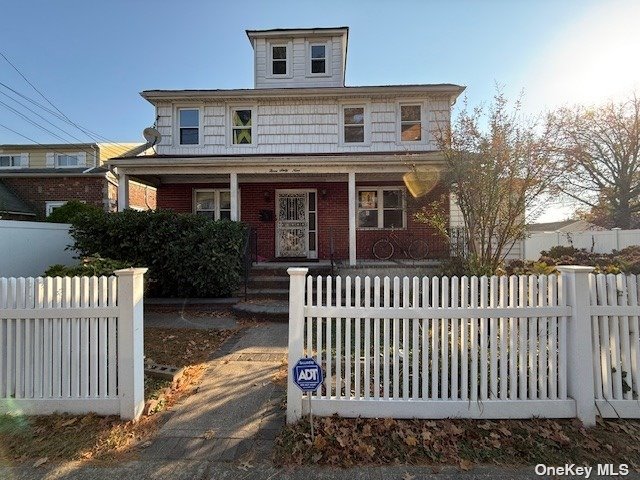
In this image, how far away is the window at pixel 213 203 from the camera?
38.2 ft

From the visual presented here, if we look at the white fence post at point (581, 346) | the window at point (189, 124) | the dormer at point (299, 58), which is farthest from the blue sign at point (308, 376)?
the dormer at point (299, 58)

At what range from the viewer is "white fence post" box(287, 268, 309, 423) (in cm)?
295

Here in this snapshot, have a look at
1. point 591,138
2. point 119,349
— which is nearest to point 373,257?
point 119,349

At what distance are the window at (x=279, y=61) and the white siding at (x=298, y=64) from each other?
6.4 inches

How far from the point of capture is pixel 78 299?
304cm

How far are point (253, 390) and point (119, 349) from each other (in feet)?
4.53

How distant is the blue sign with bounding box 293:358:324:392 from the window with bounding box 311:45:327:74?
11936 mm

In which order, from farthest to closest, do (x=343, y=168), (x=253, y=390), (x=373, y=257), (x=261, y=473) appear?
1. (x=373, y=257)
2. (x=343, y=168)
3. (x=253, y=390)
4. (x=261, y=473)

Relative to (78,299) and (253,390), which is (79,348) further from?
(253,390)

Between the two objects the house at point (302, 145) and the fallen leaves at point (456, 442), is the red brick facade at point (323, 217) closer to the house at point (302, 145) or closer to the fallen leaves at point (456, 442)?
the house at point (302, 145)

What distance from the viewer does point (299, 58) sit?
1233 centimetres

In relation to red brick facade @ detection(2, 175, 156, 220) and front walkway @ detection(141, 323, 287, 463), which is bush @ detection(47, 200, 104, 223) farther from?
front walkway @ detection(141, 323, 287, 463)

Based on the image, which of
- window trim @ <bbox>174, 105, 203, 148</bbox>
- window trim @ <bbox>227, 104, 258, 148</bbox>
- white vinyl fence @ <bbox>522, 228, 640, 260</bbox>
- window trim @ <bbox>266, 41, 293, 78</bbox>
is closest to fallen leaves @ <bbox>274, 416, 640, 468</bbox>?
white vinyl fence @ <bbox>522, 228, 640, 260</bbox>

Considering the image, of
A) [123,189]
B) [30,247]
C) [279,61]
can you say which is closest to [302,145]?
[279,61]
